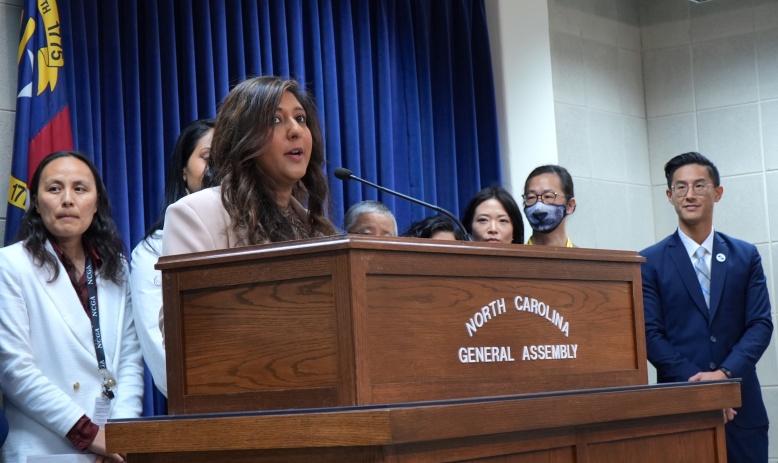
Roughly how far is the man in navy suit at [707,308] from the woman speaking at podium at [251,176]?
228 cm

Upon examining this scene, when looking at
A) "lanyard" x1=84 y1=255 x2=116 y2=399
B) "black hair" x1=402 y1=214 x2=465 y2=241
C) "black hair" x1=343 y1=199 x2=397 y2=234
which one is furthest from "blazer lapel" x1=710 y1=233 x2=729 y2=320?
"lanyard" x1=84 y1=255 x2=116 y2=399

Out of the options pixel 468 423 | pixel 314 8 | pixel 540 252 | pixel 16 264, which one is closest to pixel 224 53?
pixel 314 8

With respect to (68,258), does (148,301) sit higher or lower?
lower

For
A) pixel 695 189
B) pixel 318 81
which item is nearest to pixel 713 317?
pixel 695 189

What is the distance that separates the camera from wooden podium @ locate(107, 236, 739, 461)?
150 cm

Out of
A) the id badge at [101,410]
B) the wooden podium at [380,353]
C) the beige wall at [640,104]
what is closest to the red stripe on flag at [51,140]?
the id badge at [101,410]

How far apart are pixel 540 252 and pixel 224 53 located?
261 centimetres

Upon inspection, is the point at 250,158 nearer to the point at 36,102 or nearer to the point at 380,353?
the point at 380,353

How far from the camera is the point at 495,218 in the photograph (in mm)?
3814

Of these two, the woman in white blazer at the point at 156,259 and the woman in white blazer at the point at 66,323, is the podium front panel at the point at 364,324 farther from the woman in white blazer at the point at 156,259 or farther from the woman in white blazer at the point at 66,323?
the woman in white blazer at the point at 66,323

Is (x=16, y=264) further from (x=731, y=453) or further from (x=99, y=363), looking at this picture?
(x=731, y=453)

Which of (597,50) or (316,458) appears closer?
(316,458)

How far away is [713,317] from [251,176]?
99.2 inches

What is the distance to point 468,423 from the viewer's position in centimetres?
153
